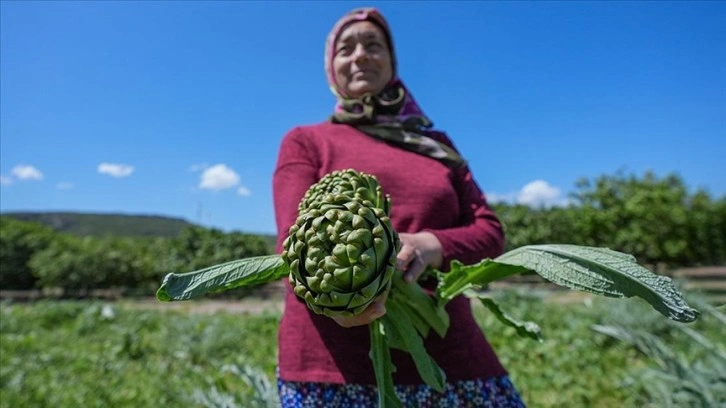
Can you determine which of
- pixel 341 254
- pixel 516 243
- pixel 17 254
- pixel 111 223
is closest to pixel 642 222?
pixel 516 243

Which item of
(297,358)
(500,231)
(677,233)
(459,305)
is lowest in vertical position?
(297,358)

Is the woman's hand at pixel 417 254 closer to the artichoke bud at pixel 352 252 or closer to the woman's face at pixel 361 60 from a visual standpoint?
the artichoke bud at pixel 352 252

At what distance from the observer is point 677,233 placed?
55.1 ft

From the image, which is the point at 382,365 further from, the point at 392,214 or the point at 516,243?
the point at 516,243

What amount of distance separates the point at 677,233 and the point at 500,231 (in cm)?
1812

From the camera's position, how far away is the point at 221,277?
958 mm

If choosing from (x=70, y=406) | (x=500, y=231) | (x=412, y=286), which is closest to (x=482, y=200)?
(x=500, y=231)

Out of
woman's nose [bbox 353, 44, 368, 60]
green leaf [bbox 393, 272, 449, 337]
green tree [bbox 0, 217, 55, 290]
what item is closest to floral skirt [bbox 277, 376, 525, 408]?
green leaf [bbox 393, 272, 449, 337]

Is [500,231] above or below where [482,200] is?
below

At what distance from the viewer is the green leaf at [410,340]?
1.10 metres

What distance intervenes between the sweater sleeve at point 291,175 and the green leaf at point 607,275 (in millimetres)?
603

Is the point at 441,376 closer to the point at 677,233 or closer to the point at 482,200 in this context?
the point at 482,200

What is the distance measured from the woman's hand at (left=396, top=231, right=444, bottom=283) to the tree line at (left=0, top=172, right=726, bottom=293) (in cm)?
1575

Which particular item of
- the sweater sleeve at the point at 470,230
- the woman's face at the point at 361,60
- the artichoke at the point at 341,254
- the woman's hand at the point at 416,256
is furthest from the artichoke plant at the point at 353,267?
the woman's face at the point at 361,60
